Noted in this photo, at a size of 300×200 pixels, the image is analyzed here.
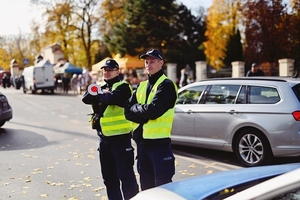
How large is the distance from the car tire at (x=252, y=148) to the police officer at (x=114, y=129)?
2983 millimetres

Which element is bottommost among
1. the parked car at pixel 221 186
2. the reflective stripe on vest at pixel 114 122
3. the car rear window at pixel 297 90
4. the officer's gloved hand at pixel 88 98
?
the parked car at pixel 221 186

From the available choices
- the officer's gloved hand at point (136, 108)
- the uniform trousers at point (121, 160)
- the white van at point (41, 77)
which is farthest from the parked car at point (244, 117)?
the white van at point (41, 77)

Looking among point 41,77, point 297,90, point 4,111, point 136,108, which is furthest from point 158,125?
point 41,77

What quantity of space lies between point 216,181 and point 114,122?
6.65 feet

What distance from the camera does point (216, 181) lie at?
109 inches

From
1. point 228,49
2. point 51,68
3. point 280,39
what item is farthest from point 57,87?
point 280,39

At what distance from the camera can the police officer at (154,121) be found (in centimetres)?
396

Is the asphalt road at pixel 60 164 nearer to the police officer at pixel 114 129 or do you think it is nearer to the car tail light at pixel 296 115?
the police officer at pixel 114 129

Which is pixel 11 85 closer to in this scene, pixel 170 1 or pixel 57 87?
pixel 57 87

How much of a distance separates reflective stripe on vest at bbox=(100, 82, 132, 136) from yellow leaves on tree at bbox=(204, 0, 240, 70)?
4544 cm

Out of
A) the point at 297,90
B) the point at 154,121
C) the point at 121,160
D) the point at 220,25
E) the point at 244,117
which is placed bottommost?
the point at 121,160

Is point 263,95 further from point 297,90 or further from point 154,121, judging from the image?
point 154,121

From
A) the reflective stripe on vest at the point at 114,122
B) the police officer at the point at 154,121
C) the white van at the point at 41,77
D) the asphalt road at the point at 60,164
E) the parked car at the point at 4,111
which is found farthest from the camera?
the white van at the point at 41,77

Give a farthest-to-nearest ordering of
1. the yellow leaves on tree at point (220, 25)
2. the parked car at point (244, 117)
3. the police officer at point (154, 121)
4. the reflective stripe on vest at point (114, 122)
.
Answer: the yellow leaves on tree at point (220, 25)
the parked car at point (244, 117)
the reflective stripe on vest at point (114, 122)
the police officer at point (154, 121)
